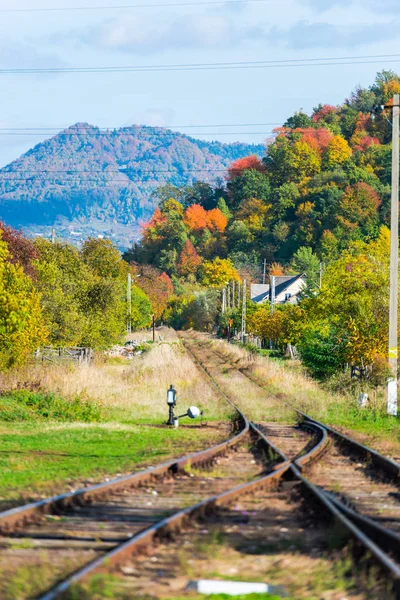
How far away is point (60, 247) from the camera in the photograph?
53781 millimetres

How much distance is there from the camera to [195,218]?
16925 cm

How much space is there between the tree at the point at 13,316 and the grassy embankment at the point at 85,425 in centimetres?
64

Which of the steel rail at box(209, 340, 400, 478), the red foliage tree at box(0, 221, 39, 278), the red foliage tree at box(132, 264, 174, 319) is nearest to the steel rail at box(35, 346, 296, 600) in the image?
the steel rail at box(209, 340, 400, 478)

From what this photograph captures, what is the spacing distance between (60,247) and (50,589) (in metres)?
48.3

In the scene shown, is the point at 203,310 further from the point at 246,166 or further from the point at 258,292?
the point at 246,166

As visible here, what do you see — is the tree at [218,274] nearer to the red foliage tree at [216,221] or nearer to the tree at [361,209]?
the tree at [361,209]

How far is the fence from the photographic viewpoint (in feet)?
123

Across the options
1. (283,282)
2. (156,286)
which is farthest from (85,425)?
(156,286)

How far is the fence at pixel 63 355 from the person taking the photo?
37.5 metres

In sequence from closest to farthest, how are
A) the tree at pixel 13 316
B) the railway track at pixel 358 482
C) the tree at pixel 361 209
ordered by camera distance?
the railway track at pixel 358 482, the tree at pixel 13 316, the tree at pixel 361 209

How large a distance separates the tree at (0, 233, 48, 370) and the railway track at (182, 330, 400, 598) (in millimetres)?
10164

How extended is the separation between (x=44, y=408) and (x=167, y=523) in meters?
15.2

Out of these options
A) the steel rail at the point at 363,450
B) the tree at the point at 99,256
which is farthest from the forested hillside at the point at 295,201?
the steel rail at the point at 363,450

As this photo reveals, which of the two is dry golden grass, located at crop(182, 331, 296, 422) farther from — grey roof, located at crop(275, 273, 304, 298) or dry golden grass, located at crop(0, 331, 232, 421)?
grey roof, located at crop(275, 273, 304, 298)
